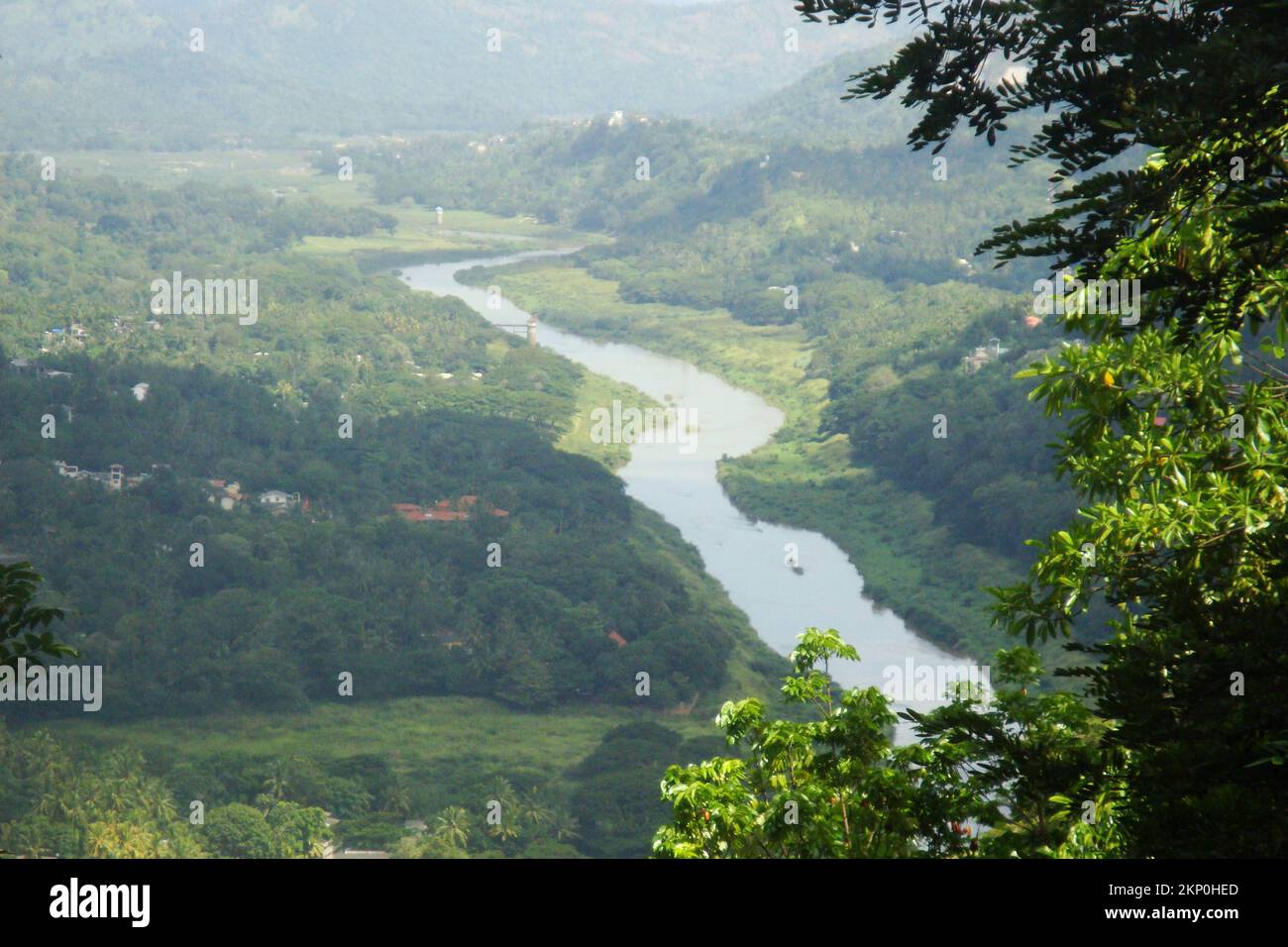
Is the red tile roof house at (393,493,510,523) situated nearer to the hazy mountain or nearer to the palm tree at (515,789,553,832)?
the palm tree at (515,789,553,832)

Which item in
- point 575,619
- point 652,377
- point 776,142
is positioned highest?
point 776,142

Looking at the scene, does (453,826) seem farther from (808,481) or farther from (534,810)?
(808,481)

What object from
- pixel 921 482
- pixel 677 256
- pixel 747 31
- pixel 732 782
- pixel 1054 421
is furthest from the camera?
pixel 747 31

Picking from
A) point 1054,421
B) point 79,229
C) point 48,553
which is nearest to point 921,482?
point 1054,421

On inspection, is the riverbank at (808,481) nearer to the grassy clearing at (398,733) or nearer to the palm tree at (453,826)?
the grassy clearing at (398,733)

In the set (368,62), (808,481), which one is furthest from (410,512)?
(368,62)

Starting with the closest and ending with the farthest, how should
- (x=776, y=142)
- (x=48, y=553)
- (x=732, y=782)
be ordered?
(x=732, y=782)
(x=48, y=553)
(x=776, y=142)
